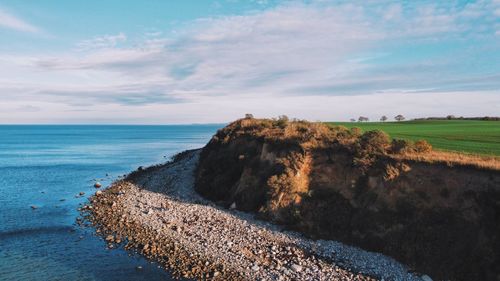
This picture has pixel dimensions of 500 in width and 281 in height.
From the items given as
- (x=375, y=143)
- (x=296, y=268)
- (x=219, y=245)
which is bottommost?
(x=296, y=268)

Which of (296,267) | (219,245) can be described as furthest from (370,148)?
(219,245)

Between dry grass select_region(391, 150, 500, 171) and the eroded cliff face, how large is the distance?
0.30 meters

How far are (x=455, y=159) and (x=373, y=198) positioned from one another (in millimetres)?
5694

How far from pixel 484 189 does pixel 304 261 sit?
36.7 ft

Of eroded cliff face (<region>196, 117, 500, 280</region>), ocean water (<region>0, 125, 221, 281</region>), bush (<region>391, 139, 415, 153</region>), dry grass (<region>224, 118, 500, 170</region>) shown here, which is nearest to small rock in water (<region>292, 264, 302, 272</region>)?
eroded cliff face (<region>196, 117, 500, 280</region>)

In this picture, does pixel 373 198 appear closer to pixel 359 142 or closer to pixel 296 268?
pixel 359 142

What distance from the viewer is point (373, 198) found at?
81.6 feet

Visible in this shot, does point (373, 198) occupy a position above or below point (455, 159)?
below

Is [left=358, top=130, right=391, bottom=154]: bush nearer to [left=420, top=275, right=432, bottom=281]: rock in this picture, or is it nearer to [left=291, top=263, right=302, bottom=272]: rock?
[left=420, top=275, right=432, bottom=281]: rock

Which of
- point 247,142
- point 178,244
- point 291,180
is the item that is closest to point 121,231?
point 178,244

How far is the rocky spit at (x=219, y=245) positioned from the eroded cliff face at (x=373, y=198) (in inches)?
54.7

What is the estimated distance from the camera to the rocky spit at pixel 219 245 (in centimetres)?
2064

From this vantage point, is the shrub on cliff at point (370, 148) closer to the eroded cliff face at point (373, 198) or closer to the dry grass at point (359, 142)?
the dry grass at point (359, 142)

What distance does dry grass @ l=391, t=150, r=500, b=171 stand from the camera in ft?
70.8
